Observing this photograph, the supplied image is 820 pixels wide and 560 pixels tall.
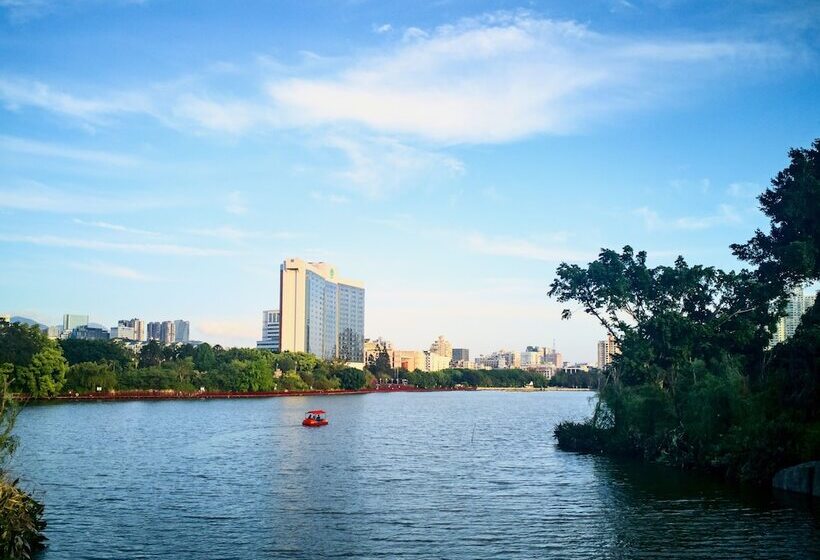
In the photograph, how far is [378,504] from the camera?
45781mm

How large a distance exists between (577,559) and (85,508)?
2783 centimetres

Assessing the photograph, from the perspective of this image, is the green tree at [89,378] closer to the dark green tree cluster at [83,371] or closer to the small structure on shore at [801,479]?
the dark green tree cluster at [83,371]

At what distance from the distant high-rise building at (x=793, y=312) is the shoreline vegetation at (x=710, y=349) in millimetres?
1602

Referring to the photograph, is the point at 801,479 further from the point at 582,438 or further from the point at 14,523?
the point at 14,523

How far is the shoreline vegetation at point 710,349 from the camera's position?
170ft

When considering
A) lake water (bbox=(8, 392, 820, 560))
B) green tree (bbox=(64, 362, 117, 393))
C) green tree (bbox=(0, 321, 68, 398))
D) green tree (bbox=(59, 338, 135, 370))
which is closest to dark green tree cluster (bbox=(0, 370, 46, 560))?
lake water (bbox=(8, 392, 820, 560))

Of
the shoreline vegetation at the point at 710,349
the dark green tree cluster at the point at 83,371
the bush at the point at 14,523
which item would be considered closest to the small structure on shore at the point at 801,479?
the shoreline vegetation at the point at 710,349

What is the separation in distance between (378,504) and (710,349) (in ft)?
119

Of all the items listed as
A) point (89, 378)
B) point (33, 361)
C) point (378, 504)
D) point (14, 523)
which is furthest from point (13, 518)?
point (89, 378)

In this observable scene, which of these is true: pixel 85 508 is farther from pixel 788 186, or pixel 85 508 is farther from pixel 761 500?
pixel 788 186

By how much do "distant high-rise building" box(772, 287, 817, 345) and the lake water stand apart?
20.1 metres

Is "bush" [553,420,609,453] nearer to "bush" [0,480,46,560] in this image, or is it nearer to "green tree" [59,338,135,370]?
"bush" [0,480,46,560]

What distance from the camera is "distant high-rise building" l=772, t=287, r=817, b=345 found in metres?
70.7

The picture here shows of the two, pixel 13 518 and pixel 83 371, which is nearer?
pixel 13 518
